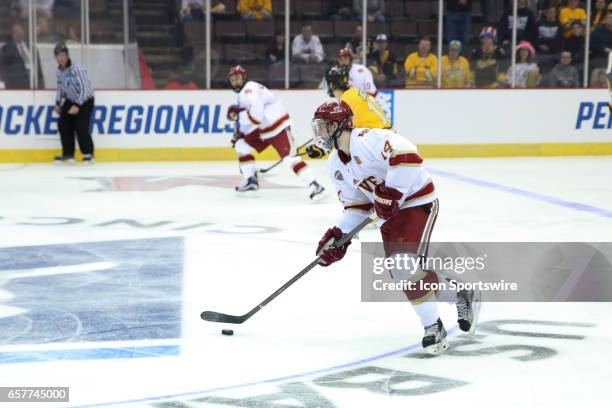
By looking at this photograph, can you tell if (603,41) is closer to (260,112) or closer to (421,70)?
(421,70)

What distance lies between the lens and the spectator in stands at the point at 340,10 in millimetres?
12109

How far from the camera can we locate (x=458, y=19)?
1227 centimetres

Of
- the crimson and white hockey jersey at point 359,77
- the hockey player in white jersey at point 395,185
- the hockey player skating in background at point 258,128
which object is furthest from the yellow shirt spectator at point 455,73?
the hockey player in white jersey at point 395,185

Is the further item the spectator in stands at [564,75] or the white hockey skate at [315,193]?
the spectator in stands at [564,75]

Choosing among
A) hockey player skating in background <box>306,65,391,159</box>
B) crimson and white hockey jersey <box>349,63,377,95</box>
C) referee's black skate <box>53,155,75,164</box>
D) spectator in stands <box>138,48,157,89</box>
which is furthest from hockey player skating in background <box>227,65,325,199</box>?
spectator in stands <box>138,48,157,89</box>

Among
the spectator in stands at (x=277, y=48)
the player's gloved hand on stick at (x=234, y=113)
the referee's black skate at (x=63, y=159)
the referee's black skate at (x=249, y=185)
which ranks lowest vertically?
the referee's black skate at (x=63, y=159)

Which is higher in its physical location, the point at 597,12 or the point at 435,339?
the point at 597,12

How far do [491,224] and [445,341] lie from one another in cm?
336

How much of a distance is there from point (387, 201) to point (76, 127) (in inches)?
308

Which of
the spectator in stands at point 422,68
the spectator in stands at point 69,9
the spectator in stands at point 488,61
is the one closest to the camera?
the spectator in stands at point 69,9

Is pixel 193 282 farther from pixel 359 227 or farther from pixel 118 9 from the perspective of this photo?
pixel 118 9

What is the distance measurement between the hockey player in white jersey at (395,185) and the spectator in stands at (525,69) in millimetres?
8552

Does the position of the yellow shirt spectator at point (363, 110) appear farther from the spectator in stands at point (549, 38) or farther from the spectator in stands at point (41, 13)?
the spectator in stands at point (549, 38)

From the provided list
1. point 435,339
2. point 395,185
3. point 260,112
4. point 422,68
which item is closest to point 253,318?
point 435,339
